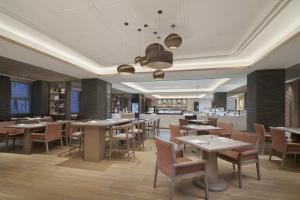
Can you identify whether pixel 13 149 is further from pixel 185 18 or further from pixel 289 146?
pixel 289 146

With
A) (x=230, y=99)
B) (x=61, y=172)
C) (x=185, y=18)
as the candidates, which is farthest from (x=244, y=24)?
(x=230, y=99)

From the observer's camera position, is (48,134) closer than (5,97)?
Yes

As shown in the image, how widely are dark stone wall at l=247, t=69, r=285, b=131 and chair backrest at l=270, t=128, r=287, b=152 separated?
171 centimetres

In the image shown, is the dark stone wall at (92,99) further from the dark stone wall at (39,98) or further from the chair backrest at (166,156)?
the chair backrest at (166,156)

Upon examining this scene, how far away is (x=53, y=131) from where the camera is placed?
18.3ft

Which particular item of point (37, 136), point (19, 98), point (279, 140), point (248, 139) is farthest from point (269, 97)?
point (19, 98)

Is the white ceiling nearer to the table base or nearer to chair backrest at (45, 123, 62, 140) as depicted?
chair backrest at (45, 123, 62, 140)

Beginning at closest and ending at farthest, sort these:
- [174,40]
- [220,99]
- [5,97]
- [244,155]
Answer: [174,40]
[244,155]
[5,97]
[220,99]

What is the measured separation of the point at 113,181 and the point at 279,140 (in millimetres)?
3784

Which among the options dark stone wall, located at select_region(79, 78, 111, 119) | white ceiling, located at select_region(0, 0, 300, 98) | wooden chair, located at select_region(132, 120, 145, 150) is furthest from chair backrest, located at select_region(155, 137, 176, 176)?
dark stone wall, located at select_region(79, 78, 111, 119)

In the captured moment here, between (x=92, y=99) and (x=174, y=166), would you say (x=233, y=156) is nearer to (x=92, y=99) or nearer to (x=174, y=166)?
(x=174, y=166)

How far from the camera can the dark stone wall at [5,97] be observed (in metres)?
7.60

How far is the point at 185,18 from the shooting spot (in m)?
3.38

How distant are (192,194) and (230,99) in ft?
47.8
